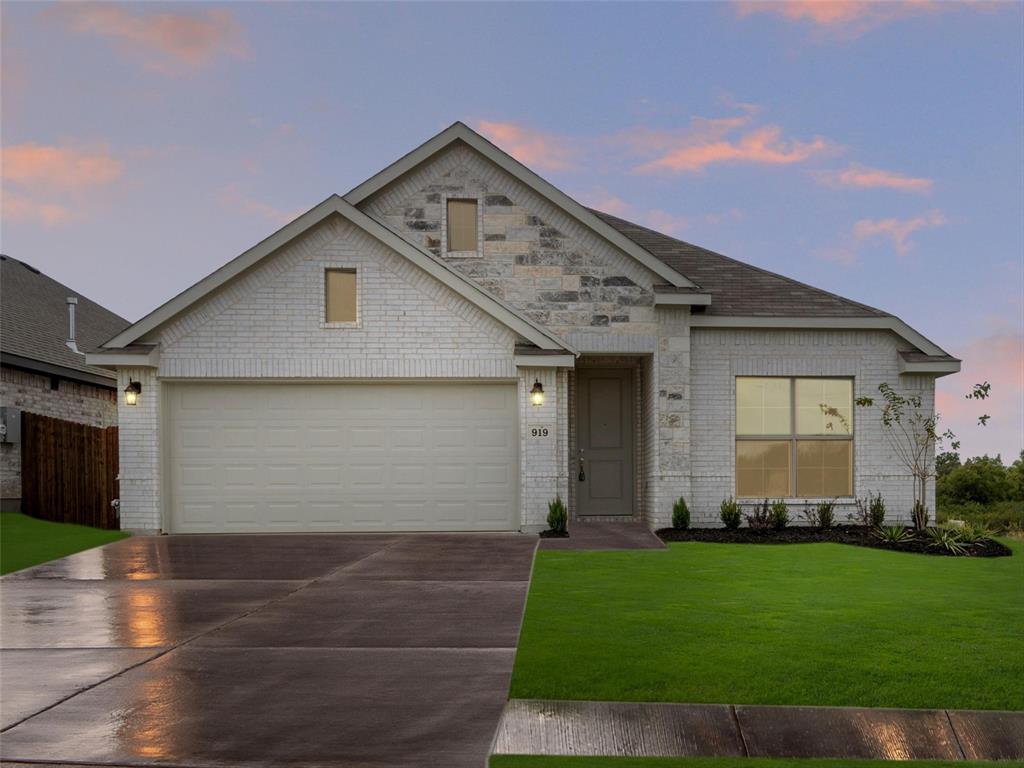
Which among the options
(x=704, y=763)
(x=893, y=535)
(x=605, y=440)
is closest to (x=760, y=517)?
(x=893, y=535)

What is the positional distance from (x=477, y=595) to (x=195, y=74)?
13628mm

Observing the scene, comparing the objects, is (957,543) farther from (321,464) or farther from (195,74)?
(195,74)

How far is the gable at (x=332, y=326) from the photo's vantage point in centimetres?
1535

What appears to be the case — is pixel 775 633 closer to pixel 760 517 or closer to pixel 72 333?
pixel 760 517

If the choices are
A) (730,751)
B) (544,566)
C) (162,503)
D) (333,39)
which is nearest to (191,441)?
(162,503)

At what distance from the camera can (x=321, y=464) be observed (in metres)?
15.6

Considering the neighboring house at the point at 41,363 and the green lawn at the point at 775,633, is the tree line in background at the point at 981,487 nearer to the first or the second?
the green lawn at the point at 775,633

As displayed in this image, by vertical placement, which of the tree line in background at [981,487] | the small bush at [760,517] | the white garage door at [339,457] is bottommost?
the tree line in background at [981,487]

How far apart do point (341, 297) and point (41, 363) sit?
8.61 m

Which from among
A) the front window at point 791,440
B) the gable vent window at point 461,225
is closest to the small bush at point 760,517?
the front window at point 791,440

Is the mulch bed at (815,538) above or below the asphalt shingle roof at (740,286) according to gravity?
below

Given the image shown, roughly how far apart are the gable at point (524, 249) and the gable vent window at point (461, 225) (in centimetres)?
15

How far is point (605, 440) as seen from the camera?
1809cm

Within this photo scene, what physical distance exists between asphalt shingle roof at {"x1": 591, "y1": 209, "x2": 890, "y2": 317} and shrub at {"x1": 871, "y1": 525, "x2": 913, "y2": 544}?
13.5 feet
